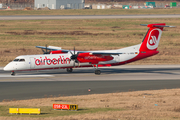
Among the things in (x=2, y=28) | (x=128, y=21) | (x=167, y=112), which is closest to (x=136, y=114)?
(x=167, y=112)

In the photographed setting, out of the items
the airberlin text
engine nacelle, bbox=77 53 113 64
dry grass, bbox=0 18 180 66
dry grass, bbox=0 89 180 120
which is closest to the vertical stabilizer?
engine nacelle, bbox=77 53 113 64

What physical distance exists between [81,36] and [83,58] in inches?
1496

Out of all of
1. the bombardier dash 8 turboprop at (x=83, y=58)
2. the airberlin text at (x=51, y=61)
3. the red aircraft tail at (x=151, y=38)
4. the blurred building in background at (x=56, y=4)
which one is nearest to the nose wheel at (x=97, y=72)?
the bombardier dash 8 turboprop at (x=83, y=58)

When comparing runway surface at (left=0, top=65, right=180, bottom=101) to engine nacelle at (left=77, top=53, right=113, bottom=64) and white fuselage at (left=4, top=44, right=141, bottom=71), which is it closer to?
white fuselage at (left=4, top=44, right=141, bottom=71)

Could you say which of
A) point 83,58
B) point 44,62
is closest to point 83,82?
point 83,58

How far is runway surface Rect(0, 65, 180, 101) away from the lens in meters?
27.2

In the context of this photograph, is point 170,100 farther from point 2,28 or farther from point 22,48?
point 2,28

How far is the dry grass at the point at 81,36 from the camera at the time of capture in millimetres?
59906

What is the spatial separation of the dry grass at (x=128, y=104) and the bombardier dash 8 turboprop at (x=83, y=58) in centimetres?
1198

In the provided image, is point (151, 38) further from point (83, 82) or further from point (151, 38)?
point (83, 82)

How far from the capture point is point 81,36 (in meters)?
75.1

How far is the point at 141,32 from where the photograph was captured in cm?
8006

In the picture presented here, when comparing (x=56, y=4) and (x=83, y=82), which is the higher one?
(x=56, y=4)

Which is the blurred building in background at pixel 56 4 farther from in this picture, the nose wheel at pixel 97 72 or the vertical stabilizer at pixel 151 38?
the nose wheel at pixel 97 72
